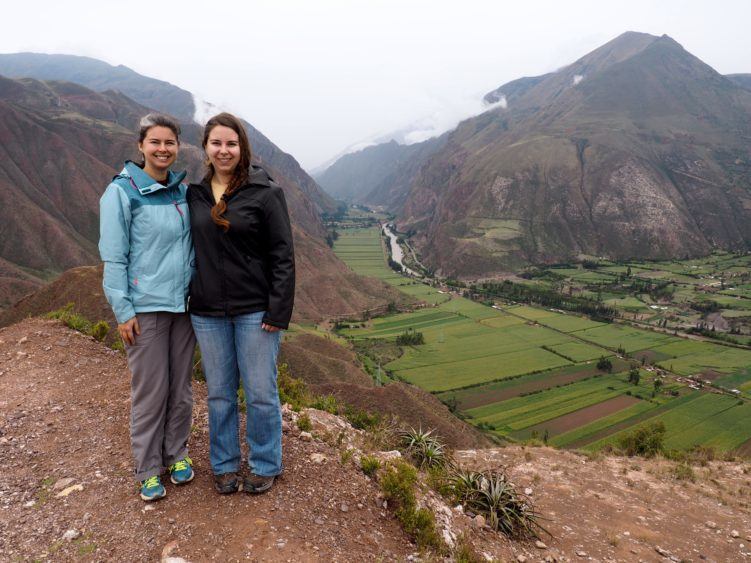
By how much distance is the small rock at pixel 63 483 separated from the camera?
477cm

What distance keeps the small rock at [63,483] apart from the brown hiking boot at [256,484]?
1963 millimetres

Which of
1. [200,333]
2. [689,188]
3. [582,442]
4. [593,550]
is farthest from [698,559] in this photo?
[689,188]

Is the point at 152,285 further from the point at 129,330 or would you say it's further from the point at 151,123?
the point at 151,123

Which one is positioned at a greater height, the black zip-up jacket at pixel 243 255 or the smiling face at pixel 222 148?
the smiling face at pixel 222 148

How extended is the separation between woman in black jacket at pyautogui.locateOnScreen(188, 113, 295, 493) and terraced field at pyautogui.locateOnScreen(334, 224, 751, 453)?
3219 centimetres

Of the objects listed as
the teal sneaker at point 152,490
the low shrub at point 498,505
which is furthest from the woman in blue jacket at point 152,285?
the low shrub at point 498,505

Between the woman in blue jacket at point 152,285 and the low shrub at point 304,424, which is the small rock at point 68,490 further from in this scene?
the low shrub at point 304,424

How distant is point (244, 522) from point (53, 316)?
9.15m

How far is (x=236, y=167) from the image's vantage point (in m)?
4.46

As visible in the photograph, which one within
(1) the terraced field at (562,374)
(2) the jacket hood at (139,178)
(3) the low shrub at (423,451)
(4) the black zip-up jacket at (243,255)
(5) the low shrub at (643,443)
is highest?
(2) the jacket hood at (139,178)

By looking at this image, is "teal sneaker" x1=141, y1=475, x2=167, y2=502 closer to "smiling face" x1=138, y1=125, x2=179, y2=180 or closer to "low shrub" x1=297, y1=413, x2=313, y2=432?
"low shrub" x1=297, y1=413, x2=313, y2=432

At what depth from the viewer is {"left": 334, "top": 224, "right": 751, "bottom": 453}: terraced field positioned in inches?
1746

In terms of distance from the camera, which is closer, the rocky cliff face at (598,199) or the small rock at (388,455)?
the small rock at (388,455)

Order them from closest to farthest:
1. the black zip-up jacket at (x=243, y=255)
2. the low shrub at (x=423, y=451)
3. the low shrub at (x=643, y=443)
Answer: the black zip-up jacket at (x=243, y=255)
the low shrub at (x=423, y=451)
the low shrub at (x=643, y=443)
